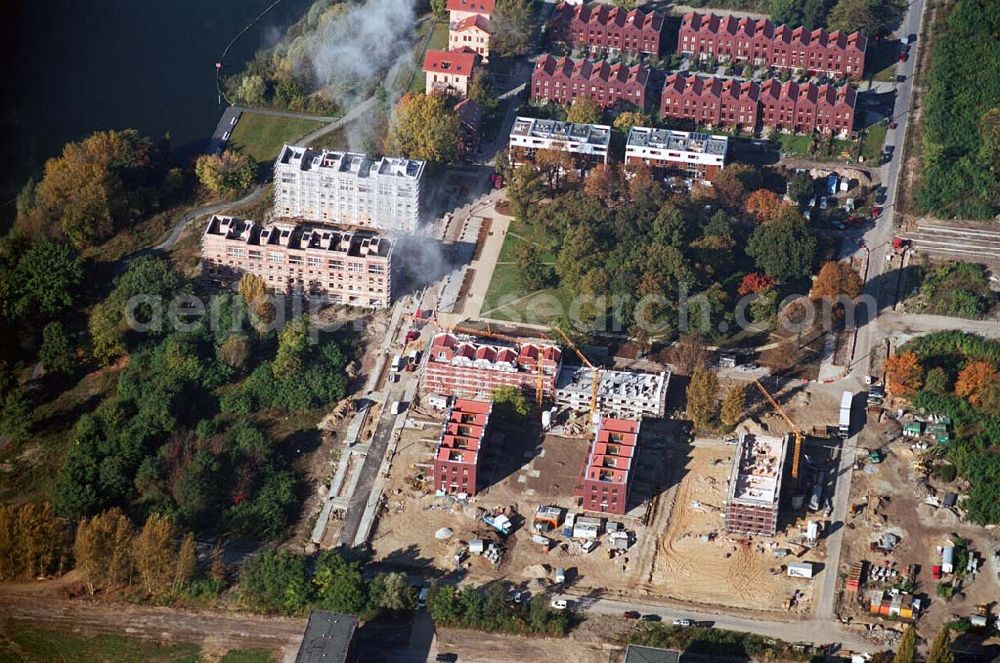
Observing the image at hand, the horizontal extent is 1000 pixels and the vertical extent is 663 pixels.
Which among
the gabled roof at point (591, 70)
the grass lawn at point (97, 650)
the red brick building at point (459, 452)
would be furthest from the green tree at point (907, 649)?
the gabled roof at point (591, 70)

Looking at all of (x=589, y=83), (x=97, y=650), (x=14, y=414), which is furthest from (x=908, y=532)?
(x=14, y=414)

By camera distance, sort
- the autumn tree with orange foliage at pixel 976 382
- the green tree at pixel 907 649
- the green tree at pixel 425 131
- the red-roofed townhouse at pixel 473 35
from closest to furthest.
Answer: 1. the green tree at pixel 907 649
2. the autumn tree with orange foliage at pixel 976 382
3. the green tree at pixel 425 131
4. the red-roofed townhouse at pixel 473 35

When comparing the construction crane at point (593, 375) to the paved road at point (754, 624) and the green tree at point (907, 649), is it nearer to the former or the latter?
the paved road at point (754, 624)

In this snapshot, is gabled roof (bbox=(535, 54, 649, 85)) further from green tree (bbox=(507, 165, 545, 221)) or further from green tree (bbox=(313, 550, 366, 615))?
green tree (bbox=(313, 550, 366, 615))

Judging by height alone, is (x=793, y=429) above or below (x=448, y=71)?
below

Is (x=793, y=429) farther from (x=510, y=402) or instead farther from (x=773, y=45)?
(x=773, y=45)

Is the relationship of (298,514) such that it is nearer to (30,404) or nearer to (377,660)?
(377,660)
